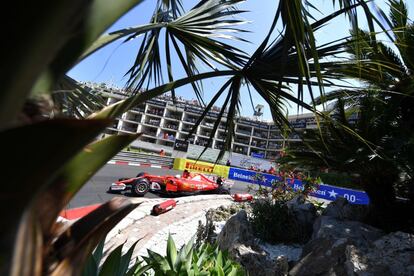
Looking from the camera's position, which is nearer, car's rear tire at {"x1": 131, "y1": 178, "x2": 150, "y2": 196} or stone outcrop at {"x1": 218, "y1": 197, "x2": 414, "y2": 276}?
stone outcrop at {"x1": 218, "y1": 197, "x2": 414, "y2": 276}

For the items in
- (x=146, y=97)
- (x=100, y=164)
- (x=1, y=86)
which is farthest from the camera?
(x=146, y=97)

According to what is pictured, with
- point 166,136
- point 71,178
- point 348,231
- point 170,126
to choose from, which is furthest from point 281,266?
point 170,126

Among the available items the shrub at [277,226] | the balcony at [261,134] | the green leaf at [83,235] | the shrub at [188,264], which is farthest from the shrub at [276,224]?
the balcony at [261,134]

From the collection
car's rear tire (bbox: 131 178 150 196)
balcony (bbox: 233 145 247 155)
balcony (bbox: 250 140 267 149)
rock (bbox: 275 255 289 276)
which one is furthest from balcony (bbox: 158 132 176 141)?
rock (bbox: 275 255 289 276)

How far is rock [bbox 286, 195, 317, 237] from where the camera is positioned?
19.9 ft

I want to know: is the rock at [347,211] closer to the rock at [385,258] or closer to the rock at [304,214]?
the rock at [304,214]

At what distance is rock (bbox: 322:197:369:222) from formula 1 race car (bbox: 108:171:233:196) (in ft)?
19.5

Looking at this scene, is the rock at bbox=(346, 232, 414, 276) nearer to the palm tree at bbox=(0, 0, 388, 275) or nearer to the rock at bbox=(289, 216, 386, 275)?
the rock at bbox=(289, 216, 386, 275)

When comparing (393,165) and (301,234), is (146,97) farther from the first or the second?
(301,234)

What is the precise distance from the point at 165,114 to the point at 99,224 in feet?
239

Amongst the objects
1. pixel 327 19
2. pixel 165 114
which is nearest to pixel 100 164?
pixel 327 19

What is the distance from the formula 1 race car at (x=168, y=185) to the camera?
10211 millimetres

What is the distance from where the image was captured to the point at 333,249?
3.86m

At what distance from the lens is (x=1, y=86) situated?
1.54 ft
